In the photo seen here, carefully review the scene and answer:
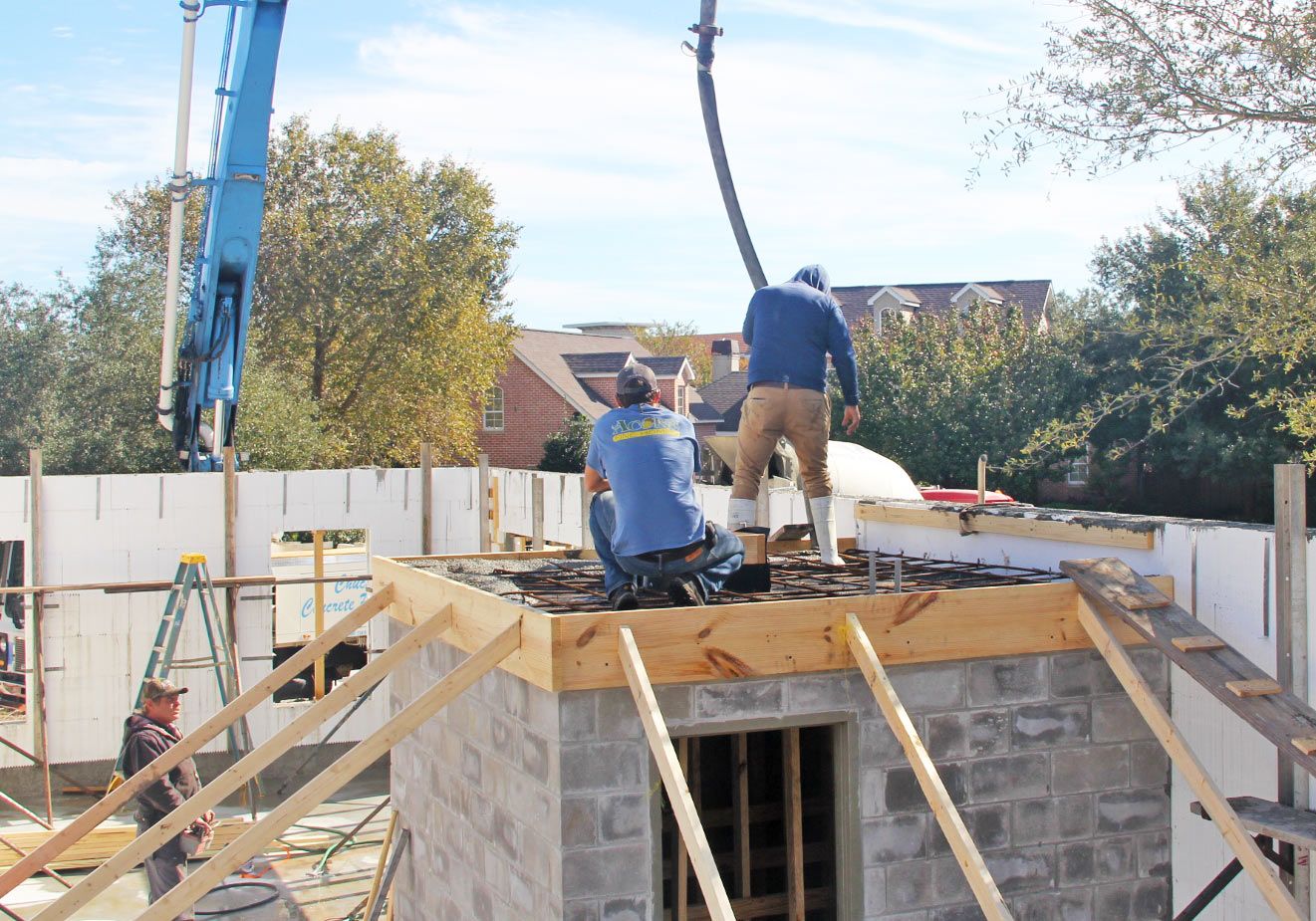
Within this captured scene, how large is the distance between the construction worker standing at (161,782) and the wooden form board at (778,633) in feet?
10.8

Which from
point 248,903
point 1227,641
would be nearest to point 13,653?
point 248,903

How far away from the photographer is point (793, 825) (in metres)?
5.73

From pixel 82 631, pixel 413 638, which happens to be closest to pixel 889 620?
pixel 413 638

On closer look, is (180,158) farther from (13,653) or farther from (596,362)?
(596,362)

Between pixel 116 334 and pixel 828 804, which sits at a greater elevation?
pixel 116 334

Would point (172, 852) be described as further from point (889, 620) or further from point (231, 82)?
point (231, 82)

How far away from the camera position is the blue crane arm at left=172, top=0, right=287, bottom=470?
1402cm

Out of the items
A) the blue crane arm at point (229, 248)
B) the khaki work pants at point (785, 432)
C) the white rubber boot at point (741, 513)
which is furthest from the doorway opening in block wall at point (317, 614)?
the khaki work pants at point (785, 432)

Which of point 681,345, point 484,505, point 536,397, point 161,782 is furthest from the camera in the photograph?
point 681,345

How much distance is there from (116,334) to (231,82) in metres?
17.8

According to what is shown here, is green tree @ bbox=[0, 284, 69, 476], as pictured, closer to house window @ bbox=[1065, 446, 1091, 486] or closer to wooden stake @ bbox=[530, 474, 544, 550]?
wooden stake @ bbox=[530, 474, 544, 550]

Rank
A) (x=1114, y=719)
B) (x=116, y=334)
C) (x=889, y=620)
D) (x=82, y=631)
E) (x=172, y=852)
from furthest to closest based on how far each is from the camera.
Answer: (x=116, y=334), (x=82, y=631), (x=172, y=852), (x=1114, y=719), (x=889, y=620)

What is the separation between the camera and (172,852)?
8.22 metres

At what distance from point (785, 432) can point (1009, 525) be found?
1.32 m
